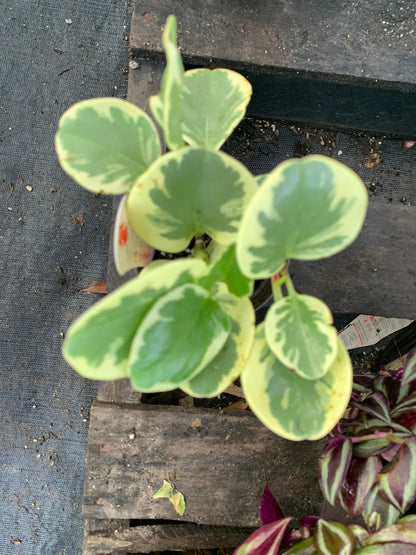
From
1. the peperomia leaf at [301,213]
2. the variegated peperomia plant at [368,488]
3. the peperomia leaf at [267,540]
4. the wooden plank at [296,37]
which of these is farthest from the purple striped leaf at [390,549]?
the wooden plank at [296,37]

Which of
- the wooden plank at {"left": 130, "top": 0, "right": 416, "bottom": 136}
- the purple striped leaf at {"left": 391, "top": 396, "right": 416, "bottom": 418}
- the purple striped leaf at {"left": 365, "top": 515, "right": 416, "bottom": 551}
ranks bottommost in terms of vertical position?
the purple striped leaf at {"left": 365, "top": 515, "right": 416, "bottom": 551}

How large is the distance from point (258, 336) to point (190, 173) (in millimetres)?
240

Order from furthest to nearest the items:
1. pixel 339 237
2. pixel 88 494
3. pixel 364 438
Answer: pixel 88 494, pixel 364 438, pixel 339 237

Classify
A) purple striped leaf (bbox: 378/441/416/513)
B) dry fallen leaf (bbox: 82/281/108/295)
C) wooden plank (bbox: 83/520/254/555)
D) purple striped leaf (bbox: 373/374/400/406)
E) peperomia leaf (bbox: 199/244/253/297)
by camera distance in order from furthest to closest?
dry fallen leaf (bbox: 82/281/108/295) < wooden plank (bbox: 83/520/254/555) < purple striped leaf (bbox: 373/374/400/406) < purple striped leaf (bbox: 378/441/416/513) < peperomia leaf (bbox: 199/244/253/297)

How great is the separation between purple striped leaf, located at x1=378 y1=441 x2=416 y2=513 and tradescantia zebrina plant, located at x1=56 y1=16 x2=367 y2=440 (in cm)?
22

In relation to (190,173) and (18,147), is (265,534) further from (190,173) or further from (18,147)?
(18,147)

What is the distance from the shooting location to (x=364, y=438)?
744mm

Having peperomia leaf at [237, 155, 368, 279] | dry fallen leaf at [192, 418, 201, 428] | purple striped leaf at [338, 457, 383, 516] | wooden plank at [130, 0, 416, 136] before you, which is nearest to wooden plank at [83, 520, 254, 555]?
dry fallen leaf at [192, 418, 201, 428]

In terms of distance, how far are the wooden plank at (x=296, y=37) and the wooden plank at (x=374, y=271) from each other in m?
0.31

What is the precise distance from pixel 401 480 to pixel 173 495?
0.43 meters

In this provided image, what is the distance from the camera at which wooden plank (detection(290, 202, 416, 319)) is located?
2.67 ft

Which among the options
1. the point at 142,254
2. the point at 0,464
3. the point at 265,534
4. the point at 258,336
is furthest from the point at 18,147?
the point at 265,534

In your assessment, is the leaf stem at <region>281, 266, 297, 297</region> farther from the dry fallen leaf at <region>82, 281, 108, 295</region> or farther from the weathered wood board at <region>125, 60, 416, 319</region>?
the dry fallen leaf at <region>82, 281, 108, 295</region>

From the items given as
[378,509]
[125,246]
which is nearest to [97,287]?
[125,246]
